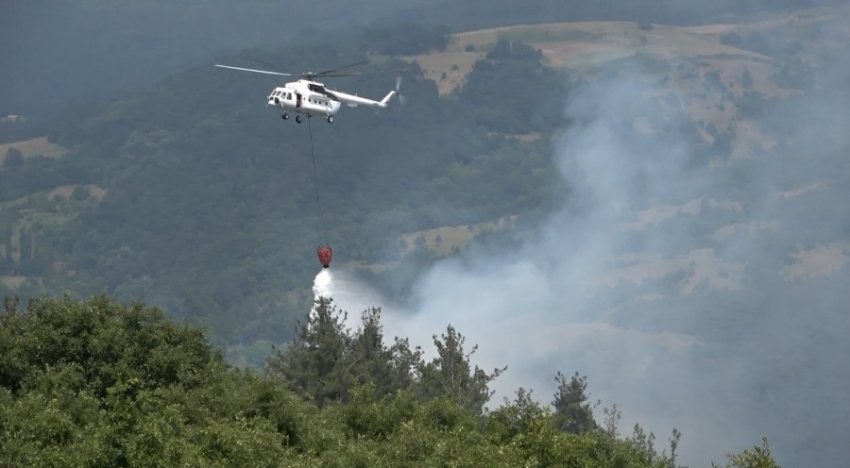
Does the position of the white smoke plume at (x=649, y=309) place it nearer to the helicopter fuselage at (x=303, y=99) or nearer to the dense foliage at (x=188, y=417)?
the helicopter fuselage at (x=303, y=99)

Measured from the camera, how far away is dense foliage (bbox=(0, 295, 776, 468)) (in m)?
40.5

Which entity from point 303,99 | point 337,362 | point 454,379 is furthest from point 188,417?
point 454,379

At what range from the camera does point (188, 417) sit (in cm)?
4612

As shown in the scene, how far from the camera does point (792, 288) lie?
15750 cm

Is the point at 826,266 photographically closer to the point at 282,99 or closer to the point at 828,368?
the point at 828,368

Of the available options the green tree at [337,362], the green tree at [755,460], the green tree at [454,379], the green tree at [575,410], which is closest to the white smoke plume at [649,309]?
the green tree at [575,410]

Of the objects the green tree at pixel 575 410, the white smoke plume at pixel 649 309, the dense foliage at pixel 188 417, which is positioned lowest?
the dense foliage at pixel 188 417

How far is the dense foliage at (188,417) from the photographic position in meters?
40.5

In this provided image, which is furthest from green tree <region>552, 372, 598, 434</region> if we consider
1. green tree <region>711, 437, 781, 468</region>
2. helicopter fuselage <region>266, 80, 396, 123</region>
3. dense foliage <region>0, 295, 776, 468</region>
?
green tree <region>711, 437, 781, 468</region>

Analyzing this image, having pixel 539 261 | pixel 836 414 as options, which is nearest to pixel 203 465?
pixel 836 414

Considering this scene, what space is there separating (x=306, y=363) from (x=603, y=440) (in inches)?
1158

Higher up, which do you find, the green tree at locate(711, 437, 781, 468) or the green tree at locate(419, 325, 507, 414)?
the green tree at locate(419, 325, 507, 414)

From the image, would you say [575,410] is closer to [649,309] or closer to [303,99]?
[303,99]

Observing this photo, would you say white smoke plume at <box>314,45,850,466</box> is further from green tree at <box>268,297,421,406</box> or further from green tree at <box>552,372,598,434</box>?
green tree at <box>268,297,421,406</box>
